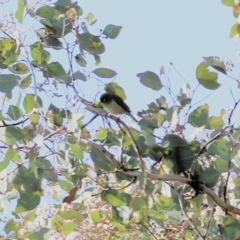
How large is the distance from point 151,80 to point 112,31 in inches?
7.5

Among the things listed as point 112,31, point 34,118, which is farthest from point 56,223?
point 112,31

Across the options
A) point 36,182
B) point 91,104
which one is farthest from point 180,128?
point 36,182

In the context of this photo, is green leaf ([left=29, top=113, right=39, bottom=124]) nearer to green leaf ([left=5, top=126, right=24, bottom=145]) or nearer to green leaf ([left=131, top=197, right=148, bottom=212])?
green leaf ([left=5, top=126, right=24, bottom=145])

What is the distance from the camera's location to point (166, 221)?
1.61 metres

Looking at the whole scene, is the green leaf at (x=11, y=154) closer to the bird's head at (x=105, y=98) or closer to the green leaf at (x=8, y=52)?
the green leaf at (x=8, y=52)

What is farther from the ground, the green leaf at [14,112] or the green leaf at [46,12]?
the green leaf at [46,12]

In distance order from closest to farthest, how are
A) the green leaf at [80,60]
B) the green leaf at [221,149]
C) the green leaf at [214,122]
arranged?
the green leaf at [221,149] < the green leaf at [214,122] < the green leaf at [80,60]

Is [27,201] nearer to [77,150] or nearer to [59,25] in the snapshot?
[77,150]

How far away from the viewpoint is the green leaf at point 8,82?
1.34 m

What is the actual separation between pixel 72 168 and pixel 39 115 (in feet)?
0.45

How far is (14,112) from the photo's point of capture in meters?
1.37

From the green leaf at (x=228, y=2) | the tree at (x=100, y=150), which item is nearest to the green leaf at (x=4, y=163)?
the tree at (x=100, y=150)

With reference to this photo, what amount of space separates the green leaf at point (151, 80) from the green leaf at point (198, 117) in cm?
9

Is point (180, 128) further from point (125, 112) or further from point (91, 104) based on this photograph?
point (125, 112)
